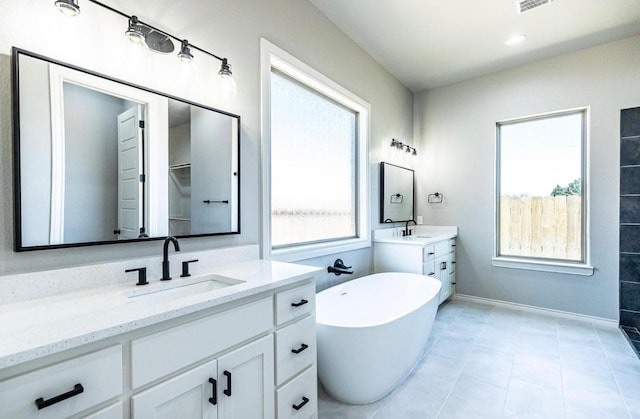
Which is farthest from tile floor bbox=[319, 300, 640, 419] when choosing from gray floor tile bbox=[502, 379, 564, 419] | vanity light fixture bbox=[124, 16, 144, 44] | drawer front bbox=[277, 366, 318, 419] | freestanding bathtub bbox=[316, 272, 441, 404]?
vanity light fixture bbox=[124, 16, 144, 44]

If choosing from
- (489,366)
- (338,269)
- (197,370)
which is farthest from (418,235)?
(197,370)

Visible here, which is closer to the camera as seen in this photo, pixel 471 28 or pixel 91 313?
pixel 91 313

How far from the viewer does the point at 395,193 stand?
3693mm

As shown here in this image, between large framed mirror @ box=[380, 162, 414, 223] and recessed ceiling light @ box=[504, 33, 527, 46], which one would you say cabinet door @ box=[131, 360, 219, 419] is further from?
recessed ceiling light @ box=[504, 33, 527, 46]

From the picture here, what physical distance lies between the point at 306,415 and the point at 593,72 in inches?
162

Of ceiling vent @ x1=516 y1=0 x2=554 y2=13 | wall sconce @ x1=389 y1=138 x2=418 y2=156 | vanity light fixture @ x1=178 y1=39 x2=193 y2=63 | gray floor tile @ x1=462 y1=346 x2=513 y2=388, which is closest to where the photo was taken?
vanity light fixture @ x1=178 y1=39 x2=193 y2=63

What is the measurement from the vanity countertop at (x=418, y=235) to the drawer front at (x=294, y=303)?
1849 millimetres

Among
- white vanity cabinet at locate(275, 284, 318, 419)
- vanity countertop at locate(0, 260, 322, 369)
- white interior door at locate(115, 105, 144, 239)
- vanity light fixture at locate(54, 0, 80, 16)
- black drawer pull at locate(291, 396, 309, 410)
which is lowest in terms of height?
black drawer pull at locate(291, 396, 309, 410)

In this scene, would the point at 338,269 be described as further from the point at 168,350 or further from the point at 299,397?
the point at 168,350

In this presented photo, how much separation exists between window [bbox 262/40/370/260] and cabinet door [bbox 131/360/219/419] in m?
1.06

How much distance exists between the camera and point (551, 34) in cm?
288

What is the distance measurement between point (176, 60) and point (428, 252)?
109 inches

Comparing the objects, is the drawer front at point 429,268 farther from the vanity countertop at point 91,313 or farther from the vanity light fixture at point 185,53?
the vanity light fixture at point 185,53

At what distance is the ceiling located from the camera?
8.17 feet
